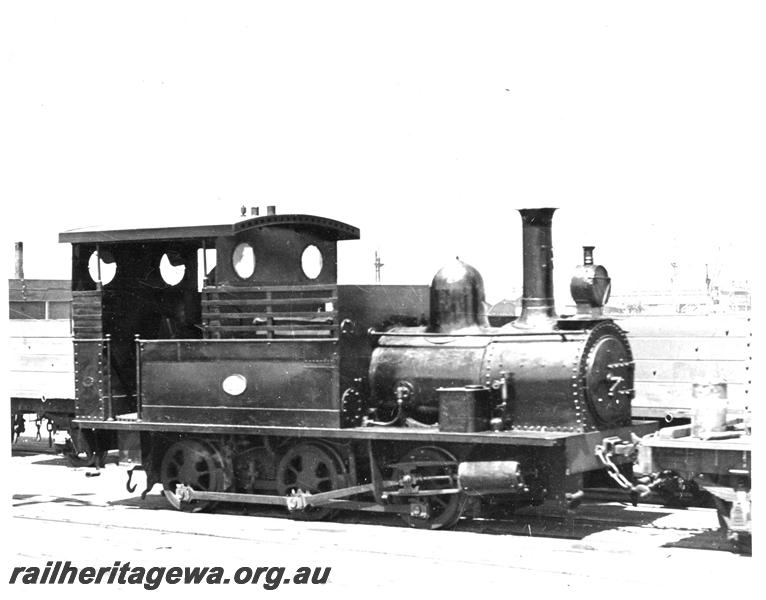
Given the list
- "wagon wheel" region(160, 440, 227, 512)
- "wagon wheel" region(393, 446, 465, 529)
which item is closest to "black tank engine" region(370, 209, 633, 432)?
"wagon wheel" region(393, 446, 465, 529)

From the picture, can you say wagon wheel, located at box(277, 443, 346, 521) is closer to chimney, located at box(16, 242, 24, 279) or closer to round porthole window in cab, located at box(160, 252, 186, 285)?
round porthole window in cab, located at box(160, 252, 186, 285)

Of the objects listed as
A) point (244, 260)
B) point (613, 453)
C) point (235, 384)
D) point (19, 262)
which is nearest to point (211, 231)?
point (244, 260)

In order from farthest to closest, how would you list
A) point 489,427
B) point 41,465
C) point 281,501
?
point 41,465
point 281,501
point 489,427

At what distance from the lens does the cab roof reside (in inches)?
423

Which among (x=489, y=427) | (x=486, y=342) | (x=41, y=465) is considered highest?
(x=486, y=342)

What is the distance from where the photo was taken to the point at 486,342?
10.4m

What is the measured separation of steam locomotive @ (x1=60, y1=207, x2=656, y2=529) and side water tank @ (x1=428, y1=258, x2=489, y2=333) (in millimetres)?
12

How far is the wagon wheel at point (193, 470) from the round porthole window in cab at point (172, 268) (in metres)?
1.87

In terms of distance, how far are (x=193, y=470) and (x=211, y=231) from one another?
7.38ft

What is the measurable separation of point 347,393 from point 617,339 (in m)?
2.36

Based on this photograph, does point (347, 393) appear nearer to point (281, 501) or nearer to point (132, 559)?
point (281, 501)

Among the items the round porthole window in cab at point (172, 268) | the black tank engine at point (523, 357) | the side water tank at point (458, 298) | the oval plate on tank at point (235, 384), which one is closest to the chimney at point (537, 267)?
the black tank engine at point (523, 357)

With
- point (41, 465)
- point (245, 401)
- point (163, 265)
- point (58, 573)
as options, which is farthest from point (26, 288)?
point (58, 573)

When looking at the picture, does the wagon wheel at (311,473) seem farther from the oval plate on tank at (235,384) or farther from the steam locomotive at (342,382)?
the oval plate on tank at (235,384)
